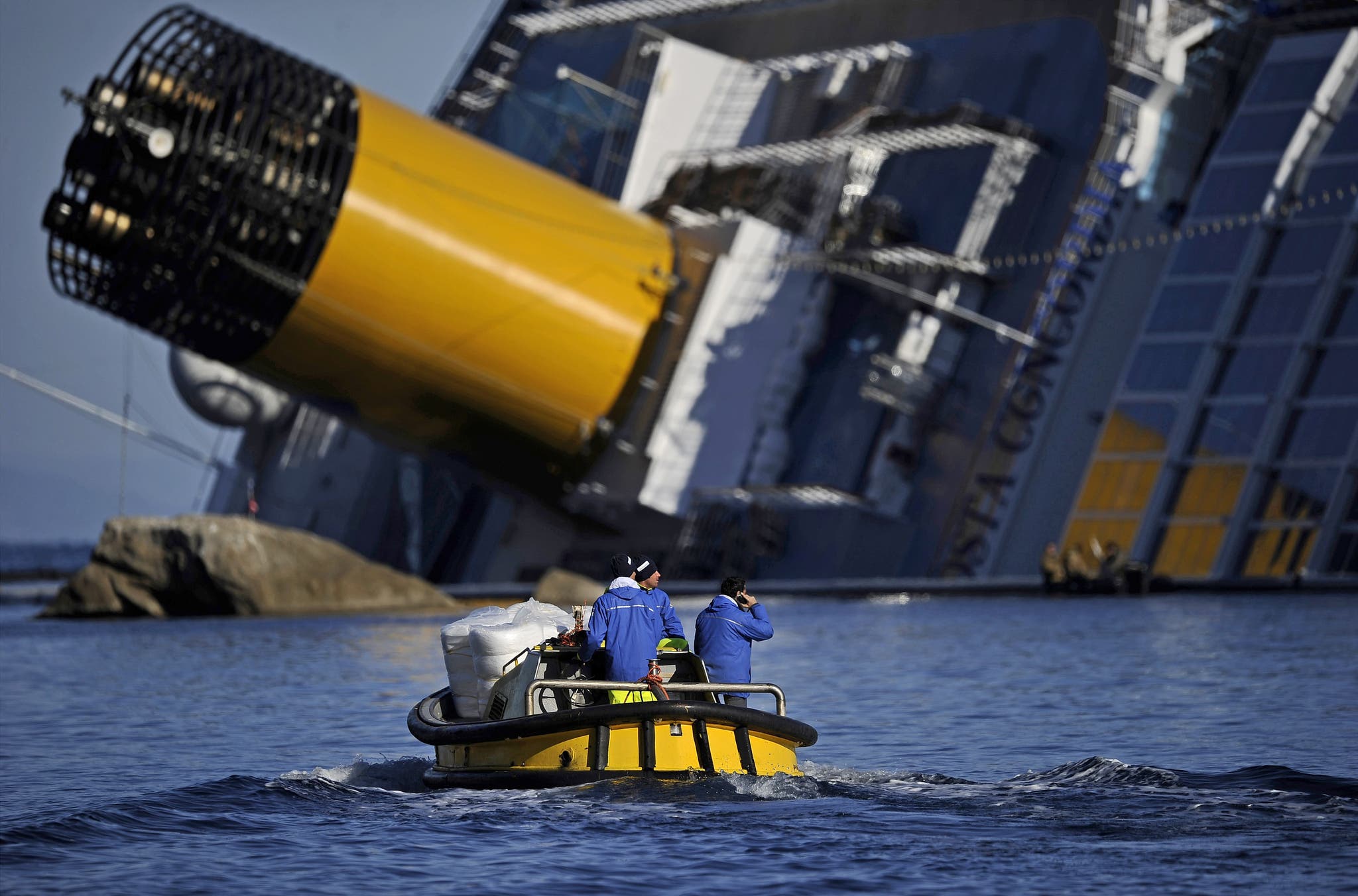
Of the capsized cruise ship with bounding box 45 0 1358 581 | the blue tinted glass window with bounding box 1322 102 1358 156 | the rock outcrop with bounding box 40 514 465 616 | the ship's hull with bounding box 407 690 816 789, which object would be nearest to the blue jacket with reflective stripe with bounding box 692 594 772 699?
the ship's hull with bounding box 407 690 816 789

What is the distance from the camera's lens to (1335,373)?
127 feet

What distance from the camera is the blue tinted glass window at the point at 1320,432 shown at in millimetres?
37906

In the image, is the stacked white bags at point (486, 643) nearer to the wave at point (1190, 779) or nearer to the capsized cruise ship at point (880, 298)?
the wave at point (1190, 779)

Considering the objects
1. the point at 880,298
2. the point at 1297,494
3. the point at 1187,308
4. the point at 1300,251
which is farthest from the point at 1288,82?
the point at 880,298

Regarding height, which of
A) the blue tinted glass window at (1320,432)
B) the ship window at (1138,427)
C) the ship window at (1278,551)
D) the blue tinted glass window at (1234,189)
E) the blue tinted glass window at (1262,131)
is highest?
the blue tinted glass window at (1262,131)

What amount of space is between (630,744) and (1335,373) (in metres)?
29.0

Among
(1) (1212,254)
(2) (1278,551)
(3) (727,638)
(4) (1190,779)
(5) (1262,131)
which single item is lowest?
(3) (727,638)

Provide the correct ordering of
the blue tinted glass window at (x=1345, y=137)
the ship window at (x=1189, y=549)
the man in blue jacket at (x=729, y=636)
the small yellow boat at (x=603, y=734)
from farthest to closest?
the blue tinted glass window at (x=1345, y=137)
the ship window at (x=1189, y=549)
the man in blue jacket at (x=729, y=636)
the small yellow boat at (x=603, y=734)

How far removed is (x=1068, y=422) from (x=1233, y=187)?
6.28 metres

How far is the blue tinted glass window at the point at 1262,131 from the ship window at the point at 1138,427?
6.08m

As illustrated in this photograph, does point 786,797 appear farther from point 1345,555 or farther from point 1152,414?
point 1152,414

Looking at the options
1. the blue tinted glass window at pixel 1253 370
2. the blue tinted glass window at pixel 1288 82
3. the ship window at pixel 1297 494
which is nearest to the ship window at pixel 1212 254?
the blue tinted glass window at pixel 1253 370

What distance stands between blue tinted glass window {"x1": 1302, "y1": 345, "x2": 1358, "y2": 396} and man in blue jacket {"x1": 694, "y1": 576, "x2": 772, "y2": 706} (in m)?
26.6

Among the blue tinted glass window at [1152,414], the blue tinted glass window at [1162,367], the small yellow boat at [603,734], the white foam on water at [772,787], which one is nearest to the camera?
the white foam on water at [772,787]
